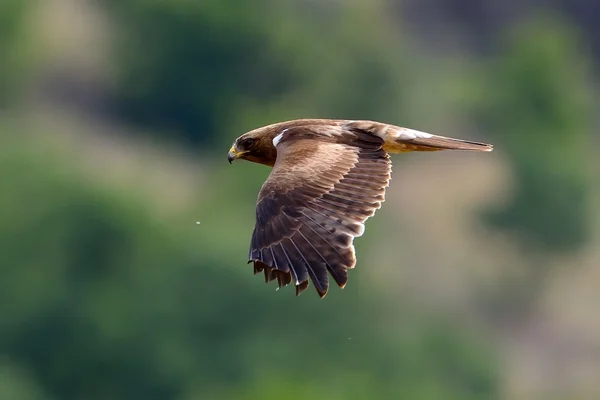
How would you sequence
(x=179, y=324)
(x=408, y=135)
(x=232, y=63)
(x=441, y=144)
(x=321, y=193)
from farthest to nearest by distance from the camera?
(x=232, y=63)
(x=179, y=324)
(x=408, y=135)
(x=441, y=144)
(x=321, y=193)

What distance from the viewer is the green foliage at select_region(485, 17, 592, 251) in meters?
66.9

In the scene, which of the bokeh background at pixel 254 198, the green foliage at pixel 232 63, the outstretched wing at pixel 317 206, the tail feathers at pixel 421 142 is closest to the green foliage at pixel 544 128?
the bokeh background at pixel 254 198

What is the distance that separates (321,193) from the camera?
13688mm

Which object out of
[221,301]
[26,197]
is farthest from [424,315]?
[26,197]

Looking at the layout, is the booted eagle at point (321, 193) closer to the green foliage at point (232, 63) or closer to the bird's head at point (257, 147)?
the bird's head at point (257, 147)

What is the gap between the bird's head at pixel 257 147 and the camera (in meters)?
15.3

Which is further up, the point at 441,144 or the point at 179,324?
the point at 441,144

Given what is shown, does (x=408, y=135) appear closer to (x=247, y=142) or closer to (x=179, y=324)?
(x=247, y=142)

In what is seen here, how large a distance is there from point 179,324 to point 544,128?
23572 millimetres

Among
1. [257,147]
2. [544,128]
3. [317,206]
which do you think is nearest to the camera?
[317,206]

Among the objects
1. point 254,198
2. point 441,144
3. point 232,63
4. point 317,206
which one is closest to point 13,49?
point 232,63

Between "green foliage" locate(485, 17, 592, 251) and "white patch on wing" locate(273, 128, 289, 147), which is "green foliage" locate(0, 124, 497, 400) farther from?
"white patch on wing" locate(273, 128, 289, 147)

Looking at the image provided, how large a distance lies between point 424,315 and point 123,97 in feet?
75.7

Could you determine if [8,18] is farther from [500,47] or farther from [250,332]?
[250,332]
